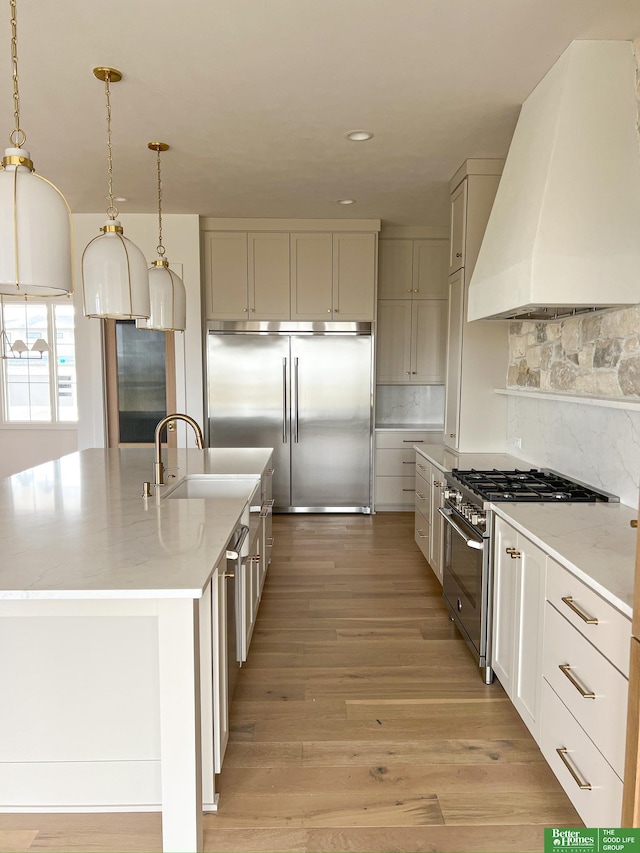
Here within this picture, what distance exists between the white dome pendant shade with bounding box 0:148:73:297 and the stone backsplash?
2251 millimetres

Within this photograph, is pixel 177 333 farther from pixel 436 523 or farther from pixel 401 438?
pixel 436 523

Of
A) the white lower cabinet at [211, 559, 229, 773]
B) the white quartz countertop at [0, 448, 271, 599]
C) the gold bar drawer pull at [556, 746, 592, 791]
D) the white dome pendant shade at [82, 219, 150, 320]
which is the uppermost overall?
the white dome pendant shade at [82, 219, 150, 320]

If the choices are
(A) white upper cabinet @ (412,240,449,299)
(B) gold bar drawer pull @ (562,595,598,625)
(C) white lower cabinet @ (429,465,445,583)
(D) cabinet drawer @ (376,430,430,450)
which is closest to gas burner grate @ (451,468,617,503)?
(C) white lower cabinet @ (429,465,445,583)

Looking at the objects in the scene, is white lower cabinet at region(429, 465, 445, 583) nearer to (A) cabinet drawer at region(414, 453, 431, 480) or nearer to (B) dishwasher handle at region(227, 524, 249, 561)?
(A) cabinet drawer at region(414, 453, 431, 480)

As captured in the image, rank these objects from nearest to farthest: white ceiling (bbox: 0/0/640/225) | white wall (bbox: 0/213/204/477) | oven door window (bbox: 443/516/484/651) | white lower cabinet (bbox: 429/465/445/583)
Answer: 1. white ceiling (bbox: 0/0/640/225)
2. oven door window (bbox: 443/516/484/651)
3. white lower cabinet (bbox: 429/465/445/583)
4. white wall (bbox: 0/213/204/477)

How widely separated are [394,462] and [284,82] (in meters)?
3.64

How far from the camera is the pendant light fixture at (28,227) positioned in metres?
1.45

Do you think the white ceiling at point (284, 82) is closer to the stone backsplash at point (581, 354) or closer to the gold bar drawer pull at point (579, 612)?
the stone backsplash at point (581, 354)

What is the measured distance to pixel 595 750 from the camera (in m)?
1.60

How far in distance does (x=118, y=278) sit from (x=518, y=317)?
2151 millimetres

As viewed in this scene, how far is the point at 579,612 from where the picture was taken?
1683mm

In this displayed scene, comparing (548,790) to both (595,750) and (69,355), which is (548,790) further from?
(69,355)

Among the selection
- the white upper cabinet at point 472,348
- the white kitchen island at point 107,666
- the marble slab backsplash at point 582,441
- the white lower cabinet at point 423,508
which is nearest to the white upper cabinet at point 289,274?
the white upper cabinet at point 472,348

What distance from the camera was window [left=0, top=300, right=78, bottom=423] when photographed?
651cm
